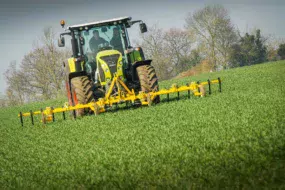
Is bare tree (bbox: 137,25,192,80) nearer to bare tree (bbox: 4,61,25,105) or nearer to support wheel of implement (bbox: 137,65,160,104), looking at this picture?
bare tree (bbox: 4,61,25,105)

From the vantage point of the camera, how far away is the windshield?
13.3 m

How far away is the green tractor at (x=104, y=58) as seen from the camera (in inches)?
492

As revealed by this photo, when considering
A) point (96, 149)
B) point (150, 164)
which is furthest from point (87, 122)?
point (150, 164)

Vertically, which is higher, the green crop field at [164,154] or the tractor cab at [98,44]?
the tractor cab at [98,44]

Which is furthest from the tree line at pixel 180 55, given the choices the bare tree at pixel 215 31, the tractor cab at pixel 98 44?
the tractor cab at pixel 98 44

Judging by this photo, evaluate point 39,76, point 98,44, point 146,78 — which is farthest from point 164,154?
point 39,76

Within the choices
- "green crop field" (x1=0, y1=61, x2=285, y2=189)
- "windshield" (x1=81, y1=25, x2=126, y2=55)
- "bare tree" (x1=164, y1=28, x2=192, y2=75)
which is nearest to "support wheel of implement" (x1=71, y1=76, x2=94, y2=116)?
"windshield" (x1=81, y1=25, x2=126, y2=55)

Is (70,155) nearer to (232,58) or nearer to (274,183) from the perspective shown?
(274,183)

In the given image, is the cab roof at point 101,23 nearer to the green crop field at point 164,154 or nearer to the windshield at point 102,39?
the windshield at point 102,39

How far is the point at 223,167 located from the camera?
14.8ft

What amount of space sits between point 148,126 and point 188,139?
2.14 m

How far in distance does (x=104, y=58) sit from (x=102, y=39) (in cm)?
105

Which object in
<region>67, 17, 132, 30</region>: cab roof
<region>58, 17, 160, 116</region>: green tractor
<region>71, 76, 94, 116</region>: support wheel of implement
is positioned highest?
<region>67, 17, 132, 30</region>: cab roof

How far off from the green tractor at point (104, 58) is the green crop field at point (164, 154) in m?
3.34
